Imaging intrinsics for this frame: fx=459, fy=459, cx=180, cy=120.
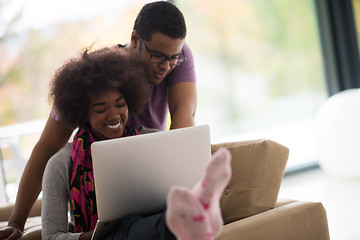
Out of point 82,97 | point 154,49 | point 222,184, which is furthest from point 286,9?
point 222,184

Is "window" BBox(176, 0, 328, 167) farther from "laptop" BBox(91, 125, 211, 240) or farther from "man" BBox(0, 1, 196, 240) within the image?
"laptop" BBox(91, 125, 211, 240)

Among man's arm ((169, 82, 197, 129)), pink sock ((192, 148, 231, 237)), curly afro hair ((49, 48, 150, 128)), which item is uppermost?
curly afro hair ((49, 48, 150, 128))

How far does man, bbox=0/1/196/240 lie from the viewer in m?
2.01

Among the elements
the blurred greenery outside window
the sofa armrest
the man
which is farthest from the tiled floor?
the man

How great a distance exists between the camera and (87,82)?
1916 millimetres

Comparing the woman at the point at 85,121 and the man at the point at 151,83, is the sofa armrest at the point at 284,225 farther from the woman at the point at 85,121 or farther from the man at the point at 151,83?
the man at the point at 151,83

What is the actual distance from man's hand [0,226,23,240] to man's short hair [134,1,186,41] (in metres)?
1.03

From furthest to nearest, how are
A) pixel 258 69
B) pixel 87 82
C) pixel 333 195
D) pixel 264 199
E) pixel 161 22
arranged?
pixel 258 69, pixel 333 195, pixel 161 22, pixel 87 82, pixel 264 199

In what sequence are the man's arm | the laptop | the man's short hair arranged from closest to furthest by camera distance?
the laptop, the man's short hair, the man's arm

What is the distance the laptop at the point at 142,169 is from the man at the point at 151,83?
57 centimetres

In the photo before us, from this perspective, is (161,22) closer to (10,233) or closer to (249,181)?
(249,181)

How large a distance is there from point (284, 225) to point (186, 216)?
632 mm

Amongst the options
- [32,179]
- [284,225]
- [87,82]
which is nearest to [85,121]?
[87,82]

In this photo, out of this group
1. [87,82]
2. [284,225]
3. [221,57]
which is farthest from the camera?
[221,57]
